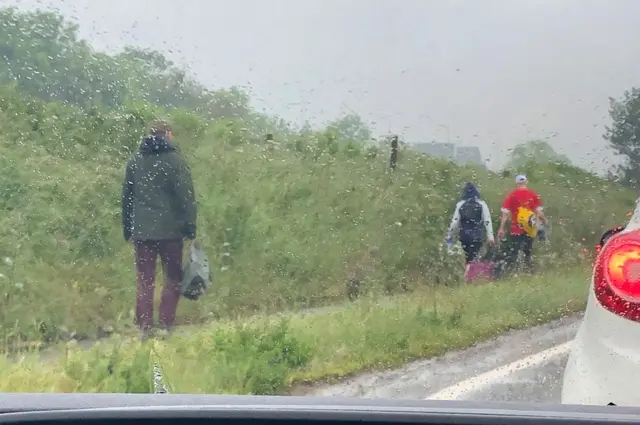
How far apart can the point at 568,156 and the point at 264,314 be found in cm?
164

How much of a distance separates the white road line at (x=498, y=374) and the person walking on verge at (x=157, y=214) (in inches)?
53.9

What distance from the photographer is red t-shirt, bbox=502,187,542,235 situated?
4.50 m

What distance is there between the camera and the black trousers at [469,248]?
15.3ft

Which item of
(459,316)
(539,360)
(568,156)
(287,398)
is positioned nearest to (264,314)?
(459,316)

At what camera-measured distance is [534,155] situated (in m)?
4.41

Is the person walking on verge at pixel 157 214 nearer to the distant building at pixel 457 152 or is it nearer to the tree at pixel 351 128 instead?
the tree at pixel 351 128

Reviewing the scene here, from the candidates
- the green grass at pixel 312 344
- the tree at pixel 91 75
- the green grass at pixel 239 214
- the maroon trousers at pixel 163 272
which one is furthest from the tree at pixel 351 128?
the maroon trousers at pixel 163 272

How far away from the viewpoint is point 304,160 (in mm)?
4734

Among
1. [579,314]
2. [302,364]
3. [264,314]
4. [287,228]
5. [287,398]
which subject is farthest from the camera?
[287,228]

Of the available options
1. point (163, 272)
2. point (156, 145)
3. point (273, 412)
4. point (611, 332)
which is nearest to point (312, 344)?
point (163, 272)

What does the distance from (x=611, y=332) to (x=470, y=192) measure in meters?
1.57

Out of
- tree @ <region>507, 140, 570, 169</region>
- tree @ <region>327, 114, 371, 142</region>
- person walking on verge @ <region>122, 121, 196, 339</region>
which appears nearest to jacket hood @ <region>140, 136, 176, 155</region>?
person walking on verge @ <region>122, 121, 196, 339</region>

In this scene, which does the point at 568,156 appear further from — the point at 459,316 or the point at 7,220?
the point at 7,220

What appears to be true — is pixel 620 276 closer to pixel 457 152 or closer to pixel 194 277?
pixel 457 152
